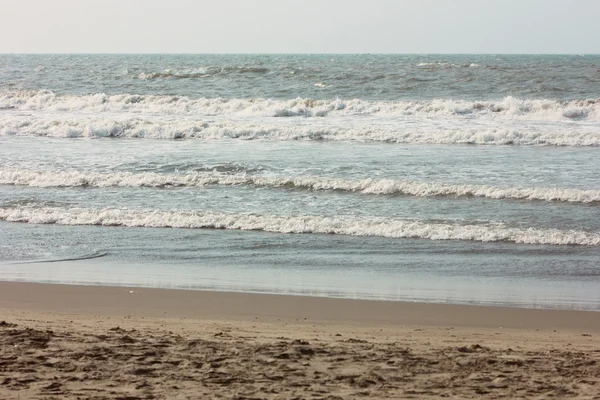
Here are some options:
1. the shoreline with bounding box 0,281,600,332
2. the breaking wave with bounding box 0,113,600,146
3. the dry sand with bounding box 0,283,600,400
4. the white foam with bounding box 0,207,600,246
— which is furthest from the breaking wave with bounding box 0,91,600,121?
the dry sand with bounding box 0,283,600,400

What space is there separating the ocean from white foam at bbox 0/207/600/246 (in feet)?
0.12

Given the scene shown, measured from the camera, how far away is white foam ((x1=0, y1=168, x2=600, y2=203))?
45.3 ft

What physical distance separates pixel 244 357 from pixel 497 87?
34242 mm

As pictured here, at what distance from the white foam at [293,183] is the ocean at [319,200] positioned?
45 millimetres

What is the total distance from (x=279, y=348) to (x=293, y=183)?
31.4 feet

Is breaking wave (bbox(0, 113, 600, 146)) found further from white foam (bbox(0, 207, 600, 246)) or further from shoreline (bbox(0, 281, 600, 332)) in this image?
shoreline (bbox(0, 281, 600, 332))

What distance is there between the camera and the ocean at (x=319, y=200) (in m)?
9.14

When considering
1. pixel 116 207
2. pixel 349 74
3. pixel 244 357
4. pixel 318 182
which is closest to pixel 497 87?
pixel 349 74

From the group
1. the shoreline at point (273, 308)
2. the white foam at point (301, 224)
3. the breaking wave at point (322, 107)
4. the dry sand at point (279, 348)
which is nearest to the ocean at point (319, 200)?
the white foam at point (301, 224)

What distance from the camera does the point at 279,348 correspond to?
226 inches

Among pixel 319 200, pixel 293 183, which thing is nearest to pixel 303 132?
pixel 293 183

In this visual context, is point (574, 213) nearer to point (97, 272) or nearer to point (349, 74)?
point (97, 272)

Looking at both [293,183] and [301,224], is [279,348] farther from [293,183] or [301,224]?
[293,183]

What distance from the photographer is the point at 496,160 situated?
714 inches
